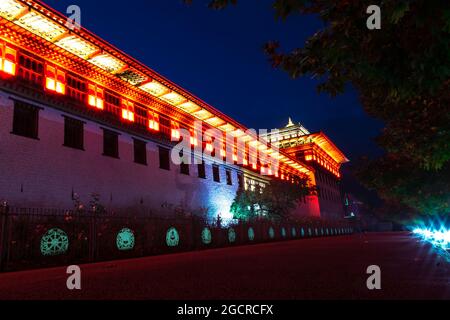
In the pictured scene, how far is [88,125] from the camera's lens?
18219 millimetres

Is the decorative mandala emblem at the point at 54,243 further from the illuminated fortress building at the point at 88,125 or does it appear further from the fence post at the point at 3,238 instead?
the illuminated fortress building at the point at 88,125

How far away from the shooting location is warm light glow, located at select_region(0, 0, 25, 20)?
14039 millimetres

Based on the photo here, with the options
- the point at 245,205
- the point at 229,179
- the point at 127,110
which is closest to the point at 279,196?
the point at 245,205

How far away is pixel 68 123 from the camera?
17.1 meters

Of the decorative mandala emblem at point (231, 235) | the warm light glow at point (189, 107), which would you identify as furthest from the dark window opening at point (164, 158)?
the decorative mandala emblem at point (231, 235)

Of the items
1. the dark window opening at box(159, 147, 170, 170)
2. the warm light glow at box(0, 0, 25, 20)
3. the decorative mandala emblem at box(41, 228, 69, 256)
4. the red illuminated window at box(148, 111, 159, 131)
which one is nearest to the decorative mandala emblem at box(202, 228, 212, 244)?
the dark window opening at box(159, 147, 170, 170)

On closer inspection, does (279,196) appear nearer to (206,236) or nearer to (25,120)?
(206,236)

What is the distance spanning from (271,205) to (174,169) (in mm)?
12806

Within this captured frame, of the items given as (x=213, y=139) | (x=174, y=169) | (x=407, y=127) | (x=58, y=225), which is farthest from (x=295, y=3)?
(x=213, y=139)

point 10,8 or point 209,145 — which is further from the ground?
point 10,8

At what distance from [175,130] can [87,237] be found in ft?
45.9

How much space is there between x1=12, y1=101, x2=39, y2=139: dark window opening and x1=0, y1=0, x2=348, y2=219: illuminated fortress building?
0.05 meters

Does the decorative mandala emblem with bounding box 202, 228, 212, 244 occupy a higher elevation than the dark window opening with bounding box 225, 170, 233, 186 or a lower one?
lower

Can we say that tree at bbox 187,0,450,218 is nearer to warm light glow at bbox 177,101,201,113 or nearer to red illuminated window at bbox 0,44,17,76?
red illuminated window at bbox 0,44,17,76
